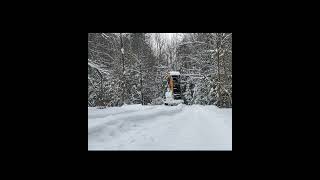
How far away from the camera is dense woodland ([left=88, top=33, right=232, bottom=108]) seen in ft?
39.6

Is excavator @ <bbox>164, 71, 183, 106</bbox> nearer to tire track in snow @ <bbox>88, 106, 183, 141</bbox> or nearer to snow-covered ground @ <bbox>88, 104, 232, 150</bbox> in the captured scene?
tire track in snow @ <bbox>88, 106, 183, 141</bbox>

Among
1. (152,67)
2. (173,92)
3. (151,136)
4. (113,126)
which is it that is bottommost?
(151,136)

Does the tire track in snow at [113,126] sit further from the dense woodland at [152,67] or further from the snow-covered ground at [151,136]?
the dense woodland at [152,67]

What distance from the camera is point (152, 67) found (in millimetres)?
21078

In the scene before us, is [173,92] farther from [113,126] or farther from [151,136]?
[151,136]

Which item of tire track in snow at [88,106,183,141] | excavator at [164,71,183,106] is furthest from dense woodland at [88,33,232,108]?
tire track in snow at [88,106,183,141]

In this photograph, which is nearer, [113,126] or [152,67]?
[113,126]

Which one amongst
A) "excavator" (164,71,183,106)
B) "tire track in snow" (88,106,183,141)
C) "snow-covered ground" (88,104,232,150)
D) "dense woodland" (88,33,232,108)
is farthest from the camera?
"excavator" (164,71,183,106)

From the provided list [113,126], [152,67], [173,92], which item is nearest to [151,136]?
[113,126]

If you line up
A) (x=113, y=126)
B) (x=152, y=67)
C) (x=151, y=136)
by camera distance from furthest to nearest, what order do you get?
1. (x=152, y=67)
2. (x=113, y=126)
3. (x=151, y=136)

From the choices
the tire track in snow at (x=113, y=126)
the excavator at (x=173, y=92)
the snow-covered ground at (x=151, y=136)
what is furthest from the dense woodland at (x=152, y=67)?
the snow-covered ground at (x=151, y=136)
